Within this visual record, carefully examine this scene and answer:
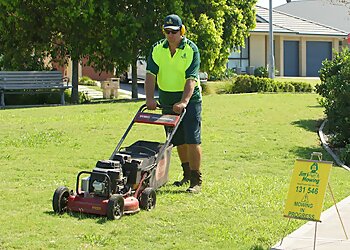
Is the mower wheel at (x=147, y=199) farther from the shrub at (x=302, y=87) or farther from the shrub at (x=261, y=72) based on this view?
the shrub at (x=261, y=72)

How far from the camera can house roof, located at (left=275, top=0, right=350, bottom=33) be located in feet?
195

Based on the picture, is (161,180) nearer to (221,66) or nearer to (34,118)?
(34,118)

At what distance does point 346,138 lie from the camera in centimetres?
1298

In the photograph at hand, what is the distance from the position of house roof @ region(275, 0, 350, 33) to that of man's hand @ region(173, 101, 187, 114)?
52756mm

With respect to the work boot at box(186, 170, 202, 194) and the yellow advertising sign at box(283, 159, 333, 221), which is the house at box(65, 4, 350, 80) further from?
the yellow advertising sign at box(283, 159, 333, 221)

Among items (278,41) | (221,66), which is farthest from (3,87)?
(278,41)

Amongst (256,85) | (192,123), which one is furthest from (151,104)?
(256,85)

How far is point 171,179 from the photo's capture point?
361 inches

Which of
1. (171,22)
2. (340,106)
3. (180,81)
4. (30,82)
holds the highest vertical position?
(171,22)

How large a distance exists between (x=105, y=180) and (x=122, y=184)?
0.29 meters

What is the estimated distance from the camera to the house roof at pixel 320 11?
5956cm

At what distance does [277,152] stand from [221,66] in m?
14.9

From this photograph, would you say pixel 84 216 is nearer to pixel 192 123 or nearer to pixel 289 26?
pixel 192 123

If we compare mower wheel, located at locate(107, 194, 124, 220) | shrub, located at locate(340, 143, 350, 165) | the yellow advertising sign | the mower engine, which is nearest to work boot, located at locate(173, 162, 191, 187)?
the mower engine
